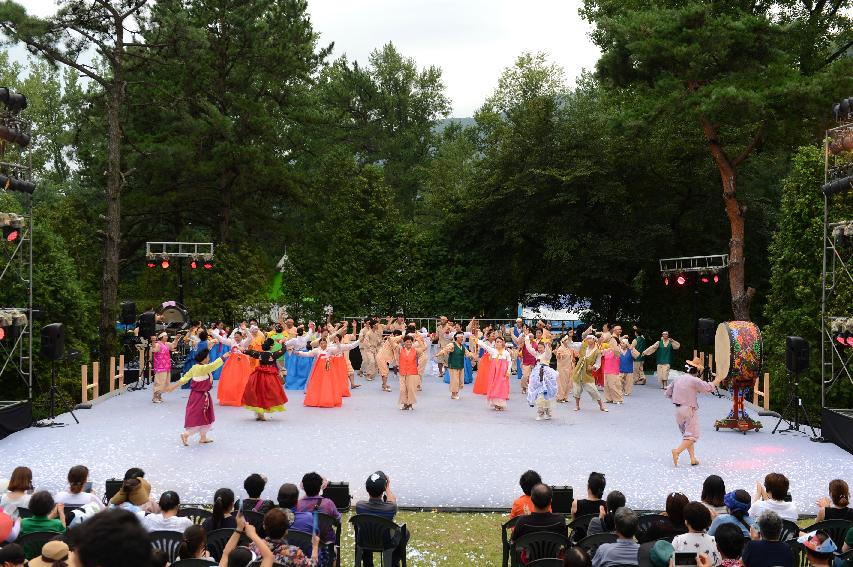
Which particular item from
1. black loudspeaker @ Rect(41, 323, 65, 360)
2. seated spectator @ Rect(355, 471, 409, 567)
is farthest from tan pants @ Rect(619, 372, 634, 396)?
seated spectator @ Rect(355, 471, 409, 567)

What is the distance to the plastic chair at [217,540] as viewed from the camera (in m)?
6.23

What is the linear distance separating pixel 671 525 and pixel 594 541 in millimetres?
581

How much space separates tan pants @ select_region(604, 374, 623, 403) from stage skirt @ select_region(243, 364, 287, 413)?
7603 millimetres

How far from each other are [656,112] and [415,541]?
1831cm

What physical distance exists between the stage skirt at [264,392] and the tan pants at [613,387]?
7603 mm

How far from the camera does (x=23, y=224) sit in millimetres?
14953

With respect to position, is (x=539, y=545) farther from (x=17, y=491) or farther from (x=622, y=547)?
(x=17, y=491)

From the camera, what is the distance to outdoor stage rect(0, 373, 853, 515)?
11.0 m

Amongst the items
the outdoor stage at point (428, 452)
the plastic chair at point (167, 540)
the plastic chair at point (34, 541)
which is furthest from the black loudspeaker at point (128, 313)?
the plastic chair at point (34, 541)

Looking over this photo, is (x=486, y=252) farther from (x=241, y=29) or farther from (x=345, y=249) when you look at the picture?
(x=241, y=29)

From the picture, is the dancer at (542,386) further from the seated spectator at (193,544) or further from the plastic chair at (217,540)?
the seated spectator at (193,544)

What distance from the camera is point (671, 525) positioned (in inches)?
244

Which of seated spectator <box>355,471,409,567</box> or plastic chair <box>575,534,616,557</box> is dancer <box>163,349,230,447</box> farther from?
plastic chair <box>575,534,616,557</box>

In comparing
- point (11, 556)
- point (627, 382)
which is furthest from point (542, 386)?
point (11, 556)
